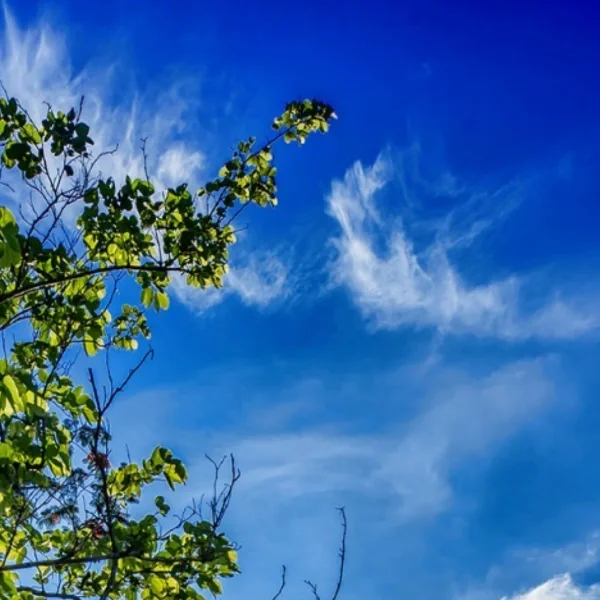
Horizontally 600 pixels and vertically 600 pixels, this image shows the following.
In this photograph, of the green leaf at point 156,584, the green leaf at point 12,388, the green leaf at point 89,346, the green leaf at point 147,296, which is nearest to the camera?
the green leaf at point 12,388

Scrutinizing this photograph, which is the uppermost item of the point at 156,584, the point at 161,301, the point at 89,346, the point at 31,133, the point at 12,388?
the point at 31,133

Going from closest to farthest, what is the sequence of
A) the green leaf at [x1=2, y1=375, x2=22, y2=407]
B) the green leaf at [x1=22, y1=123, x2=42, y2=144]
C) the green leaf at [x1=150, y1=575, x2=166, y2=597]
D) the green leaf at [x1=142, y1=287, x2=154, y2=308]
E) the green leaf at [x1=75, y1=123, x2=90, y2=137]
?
the green leaf at [x1=2, y1=375, x2=22, y2=407], the green leaf at [x1=150, y1=575, x2=166, y2=597], the green leaf at [x1=75, y1=123, x2=90, y2=137], the green leaf at [x1=22, y1=123, x2=42, y2=144], the green leaf at [x1=142, y1=287, x2=154, y2=308]

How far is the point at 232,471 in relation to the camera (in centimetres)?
341

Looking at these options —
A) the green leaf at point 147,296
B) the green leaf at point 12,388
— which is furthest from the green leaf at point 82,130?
the green leaf at point 12,388

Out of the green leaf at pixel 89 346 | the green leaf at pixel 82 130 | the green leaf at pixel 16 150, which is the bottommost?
the green leaf at pixel 89 346

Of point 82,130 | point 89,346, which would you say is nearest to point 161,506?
point 89,346

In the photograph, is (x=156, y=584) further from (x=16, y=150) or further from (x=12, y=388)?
(x=16, y=150)

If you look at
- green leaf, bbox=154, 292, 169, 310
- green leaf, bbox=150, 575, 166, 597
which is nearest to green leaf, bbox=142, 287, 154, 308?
green leaf, bbox=154, 292, 169, 310

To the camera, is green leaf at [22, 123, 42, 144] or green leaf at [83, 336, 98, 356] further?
green leaf at [83, 336, 98, 356]

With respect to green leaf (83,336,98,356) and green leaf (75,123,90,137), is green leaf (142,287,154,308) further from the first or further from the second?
green leaf (75,123,90,137)

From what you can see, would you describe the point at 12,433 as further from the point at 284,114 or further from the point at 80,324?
the point at 284,114

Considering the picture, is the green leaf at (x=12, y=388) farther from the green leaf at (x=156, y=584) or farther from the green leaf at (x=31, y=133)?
the green leaf at (x=31, y=133)

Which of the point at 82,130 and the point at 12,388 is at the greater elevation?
→ the point at 82,130

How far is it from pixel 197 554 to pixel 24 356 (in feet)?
6.79
